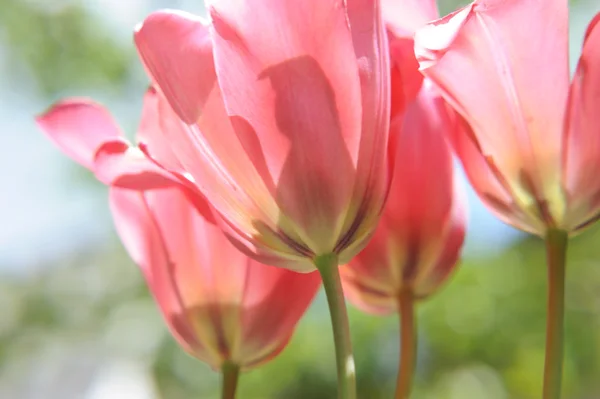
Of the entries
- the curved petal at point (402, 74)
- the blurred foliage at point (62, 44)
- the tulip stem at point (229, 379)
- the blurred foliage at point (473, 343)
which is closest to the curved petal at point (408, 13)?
the curved petal at point (402, 74)

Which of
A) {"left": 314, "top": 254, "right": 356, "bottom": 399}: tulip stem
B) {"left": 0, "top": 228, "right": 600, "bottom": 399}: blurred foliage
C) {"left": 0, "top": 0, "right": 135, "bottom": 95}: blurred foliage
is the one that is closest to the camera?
{"left": 314, "top": 254, "right": 356, "bottom": 399}: tulip stem

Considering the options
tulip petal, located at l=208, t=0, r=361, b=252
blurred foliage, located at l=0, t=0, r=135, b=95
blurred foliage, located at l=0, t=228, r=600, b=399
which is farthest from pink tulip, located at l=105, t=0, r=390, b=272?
blurred foliage, located at l=0, t=0, r=135, b=95

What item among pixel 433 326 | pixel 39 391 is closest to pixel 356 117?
pixel 433 326

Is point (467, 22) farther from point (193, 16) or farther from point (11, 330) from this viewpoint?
point (11, 330)

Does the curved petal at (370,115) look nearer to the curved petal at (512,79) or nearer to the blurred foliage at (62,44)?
the curved petal at (512,79)

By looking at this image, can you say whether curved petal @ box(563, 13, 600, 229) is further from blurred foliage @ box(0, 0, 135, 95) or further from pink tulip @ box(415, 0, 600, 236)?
blurred foliage @ box(0, 0, 135, 95)

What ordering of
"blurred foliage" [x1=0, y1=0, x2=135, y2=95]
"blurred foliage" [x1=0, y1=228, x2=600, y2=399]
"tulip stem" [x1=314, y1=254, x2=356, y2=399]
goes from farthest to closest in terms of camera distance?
"blurred foliage" [x1=0, y1=0, x2=135, y2=95] < "blurred foliage" [x1=0, y1=228, x2=600, y2=399] < "tulip stem" [x1=314, y1=254, x2=356, y2=399]
